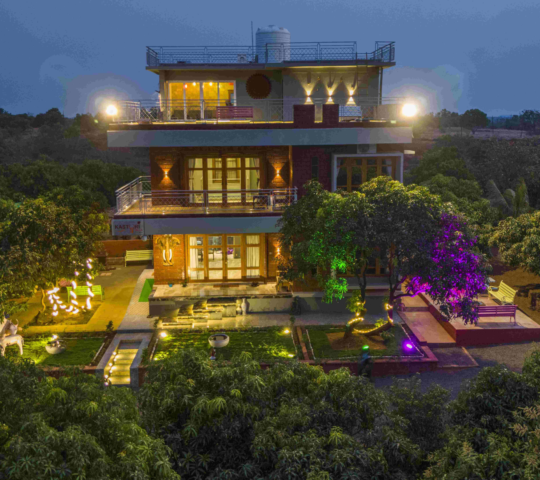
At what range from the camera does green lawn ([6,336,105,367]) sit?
14992 millimetres

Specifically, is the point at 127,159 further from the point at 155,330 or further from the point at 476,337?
the point at 476,337

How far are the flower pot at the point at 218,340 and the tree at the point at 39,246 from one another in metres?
5.24

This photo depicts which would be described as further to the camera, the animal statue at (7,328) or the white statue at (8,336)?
the animal statue at (7,328)

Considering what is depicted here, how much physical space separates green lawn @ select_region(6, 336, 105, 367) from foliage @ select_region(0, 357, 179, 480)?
897cm

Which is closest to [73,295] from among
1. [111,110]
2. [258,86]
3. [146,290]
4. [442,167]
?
[146,290]

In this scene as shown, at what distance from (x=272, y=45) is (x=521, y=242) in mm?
12250

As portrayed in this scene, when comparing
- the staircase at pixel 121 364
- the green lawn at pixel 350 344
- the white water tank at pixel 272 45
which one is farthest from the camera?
the white water tank at pixel 272 45

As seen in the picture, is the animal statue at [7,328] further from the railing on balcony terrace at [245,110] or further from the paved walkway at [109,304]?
the railing on balcony terrace at [245,110]

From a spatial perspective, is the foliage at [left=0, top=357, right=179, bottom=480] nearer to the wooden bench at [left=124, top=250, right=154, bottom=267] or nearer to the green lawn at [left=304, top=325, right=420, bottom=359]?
the green lawn at [left=304, top=325, right=420, bottom=359]

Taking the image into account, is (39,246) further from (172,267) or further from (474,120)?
(474,120)

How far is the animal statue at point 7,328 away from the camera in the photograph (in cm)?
1579

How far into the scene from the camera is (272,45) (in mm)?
21578

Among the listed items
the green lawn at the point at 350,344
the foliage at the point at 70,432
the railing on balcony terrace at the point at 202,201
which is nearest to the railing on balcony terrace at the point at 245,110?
the railing on balcony terrace at the point at 202,201

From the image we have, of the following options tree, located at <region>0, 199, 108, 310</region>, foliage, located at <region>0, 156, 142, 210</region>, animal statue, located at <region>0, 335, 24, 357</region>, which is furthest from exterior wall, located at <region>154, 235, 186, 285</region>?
foliage, located at <region>0, 156, 142, 210</region>
